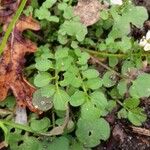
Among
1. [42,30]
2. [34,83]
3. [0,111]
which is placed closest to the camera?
[34,83]

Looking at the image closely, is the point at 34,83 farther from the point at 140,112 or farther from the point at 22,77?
the point at 140,112

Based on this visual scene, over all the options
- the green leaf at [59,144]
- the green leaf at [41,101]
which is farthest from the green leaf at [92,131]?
the green leaf at [41,101]

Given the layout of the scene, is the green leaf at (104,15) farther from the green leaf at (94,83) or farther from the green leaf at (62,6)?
the green leaf at (94,83)

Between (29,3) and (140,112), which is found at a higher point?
(29,3)

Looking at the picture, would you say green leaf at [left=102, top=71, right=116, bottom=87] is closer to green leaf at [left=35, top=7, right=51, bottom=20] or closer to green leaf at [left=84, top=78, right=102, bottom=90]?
green leaf at [left=84, top=78, right=102, bottom=90]

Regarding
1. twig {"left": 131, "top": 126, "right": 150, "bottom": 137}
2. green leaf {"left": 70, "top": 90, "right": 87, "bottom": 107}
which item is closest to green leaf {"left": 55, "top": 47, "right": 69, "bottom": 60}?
green leaf {"left": 70, "top": 90, "right": 87, "bottom": 107}

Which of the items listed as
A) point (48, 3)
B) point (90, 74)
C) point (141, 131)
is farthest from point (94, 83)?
point (48, 3)

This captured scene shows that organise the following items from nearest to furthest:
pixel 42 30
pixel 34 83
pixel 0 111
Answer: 1. pixel 34 83
2. pixel 0 111
3. pixel 42 30

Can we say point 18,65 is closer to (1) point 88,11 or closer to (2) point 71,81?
(2) point 71,81

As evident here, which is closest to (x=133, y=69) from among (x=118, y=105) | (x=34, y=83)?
(x=118, y=105)

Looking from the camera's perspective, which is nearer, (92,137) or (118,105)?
A: (92,137)
